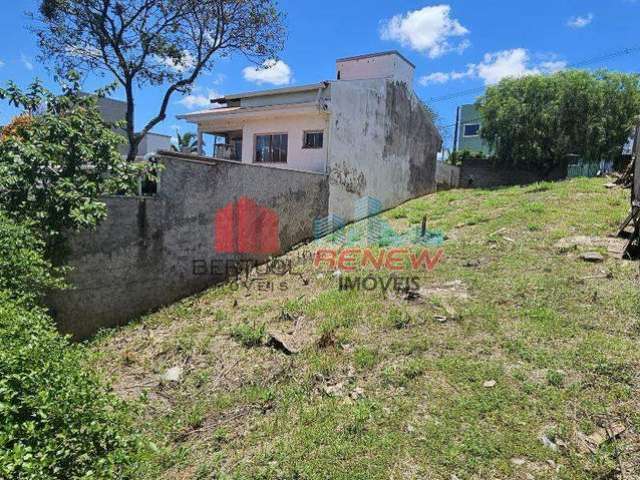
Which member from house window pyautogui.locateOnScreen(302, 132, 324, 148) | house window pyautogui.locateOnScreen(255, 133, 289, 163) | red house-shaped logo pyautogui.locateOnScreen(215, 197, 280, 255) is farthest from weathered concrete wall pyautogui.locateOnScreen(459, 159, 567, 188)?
red house-shaped logo pyautogui.locateOnScreen(215, 197, 280, 255)

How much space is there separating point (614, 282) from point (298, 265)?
5310 millimetres

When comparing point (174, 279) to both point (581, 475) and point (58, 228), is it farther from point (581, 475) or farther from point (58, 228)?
point (581, 475)

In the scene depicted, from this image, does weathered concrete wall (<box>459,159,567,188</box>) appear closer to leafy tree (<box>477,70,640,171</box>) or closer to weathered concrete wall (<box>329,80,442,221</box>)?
leafy tree (<box>477,70,640,171</box>)

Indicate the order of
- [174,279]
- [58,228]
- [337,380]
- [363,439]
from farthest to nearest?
[174,279] → [58,228] → [337,380] → [363,439]

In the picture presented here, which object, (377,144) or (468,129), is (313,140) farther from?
(468,129)

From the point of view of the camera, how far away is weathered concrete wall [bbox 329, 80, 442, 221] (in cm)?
1130

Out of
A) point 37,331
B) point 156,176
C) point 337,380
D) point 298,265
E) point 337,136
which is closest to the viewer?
point 37,331

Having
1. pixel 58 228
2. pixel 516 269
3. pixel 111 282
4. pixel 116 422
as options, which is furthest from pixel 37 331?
pixel 516 269

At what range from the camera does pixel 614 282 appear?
17.9 feet

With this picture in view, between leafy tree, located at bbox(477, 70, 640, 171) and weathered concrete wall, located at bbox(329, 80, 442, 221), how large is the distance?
348 centimetres

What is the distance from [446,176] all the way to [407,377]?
16240mm

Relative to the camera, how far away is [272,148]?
12547mm

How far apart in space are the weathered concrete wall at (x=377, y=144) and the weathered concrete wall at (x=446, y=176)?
4.31 feet

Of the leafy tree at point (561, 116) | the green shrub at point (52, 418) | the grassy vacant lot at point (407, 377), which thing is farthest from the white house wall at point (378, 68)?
the green shrub at point (52, 418)
